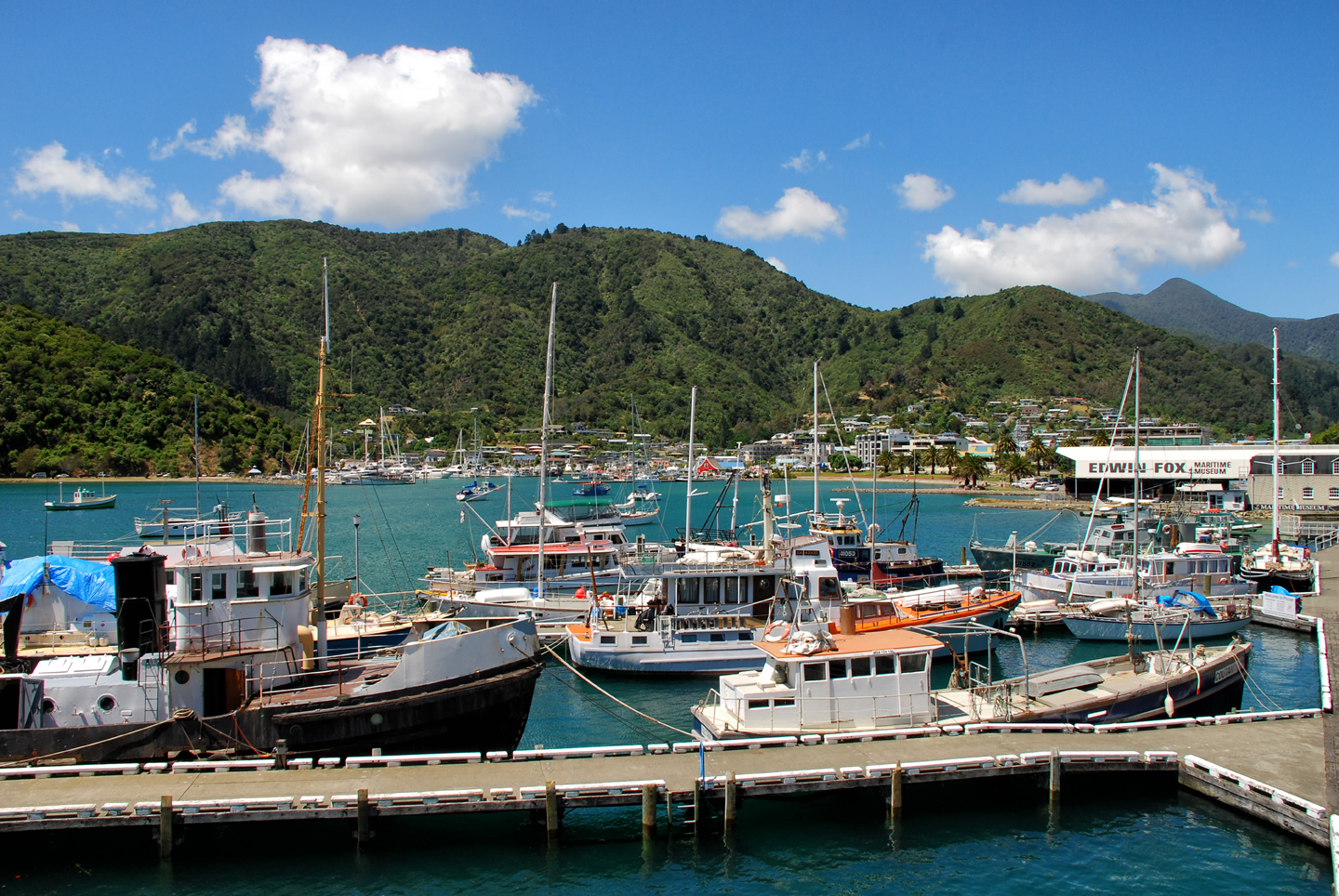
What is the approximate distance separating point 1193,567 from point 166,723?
129ft

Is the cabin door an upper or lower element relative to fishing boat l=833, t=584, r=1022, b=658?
upper

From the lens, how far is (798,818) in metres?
17.0

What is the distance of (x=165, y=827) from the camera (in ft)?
48.3

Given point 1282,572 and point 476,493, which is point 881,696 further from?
point 476,493

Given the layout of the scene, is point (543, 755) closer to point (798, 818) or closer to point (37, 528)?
point (798, 818)

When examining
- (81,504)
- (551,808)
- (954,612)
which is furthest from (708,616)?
(81,504)

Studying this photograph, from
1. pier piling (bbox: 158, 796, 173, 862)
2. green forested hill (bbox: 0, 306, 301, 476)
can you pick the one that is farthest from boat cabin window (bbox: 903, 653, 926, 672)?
green forested hill (bbox: 0, 306, 301, 476)

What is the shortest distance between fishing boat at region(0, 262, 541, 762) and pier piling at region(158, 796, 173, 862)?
2292 mm

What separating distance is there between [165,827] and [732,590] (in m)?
17.6

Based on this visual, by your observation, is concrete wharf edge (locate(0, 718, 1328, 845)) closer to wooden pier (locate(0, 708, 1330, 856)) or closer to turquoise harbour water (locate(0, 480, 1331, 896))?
wooden pier (locate(0, 708, 1330, 856))

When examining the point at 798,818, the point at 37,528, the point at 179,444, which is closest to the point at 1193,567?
the point at 798,818

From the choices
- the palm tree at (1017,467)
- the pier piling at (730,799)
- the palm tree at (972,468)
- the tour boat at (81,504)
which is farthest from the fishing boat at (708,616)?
the palm tree at (1017,467)

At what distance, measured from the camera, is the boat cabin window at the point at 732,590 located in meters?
28.5

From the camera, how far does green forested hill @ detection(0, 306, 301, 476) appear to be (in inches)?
5010
